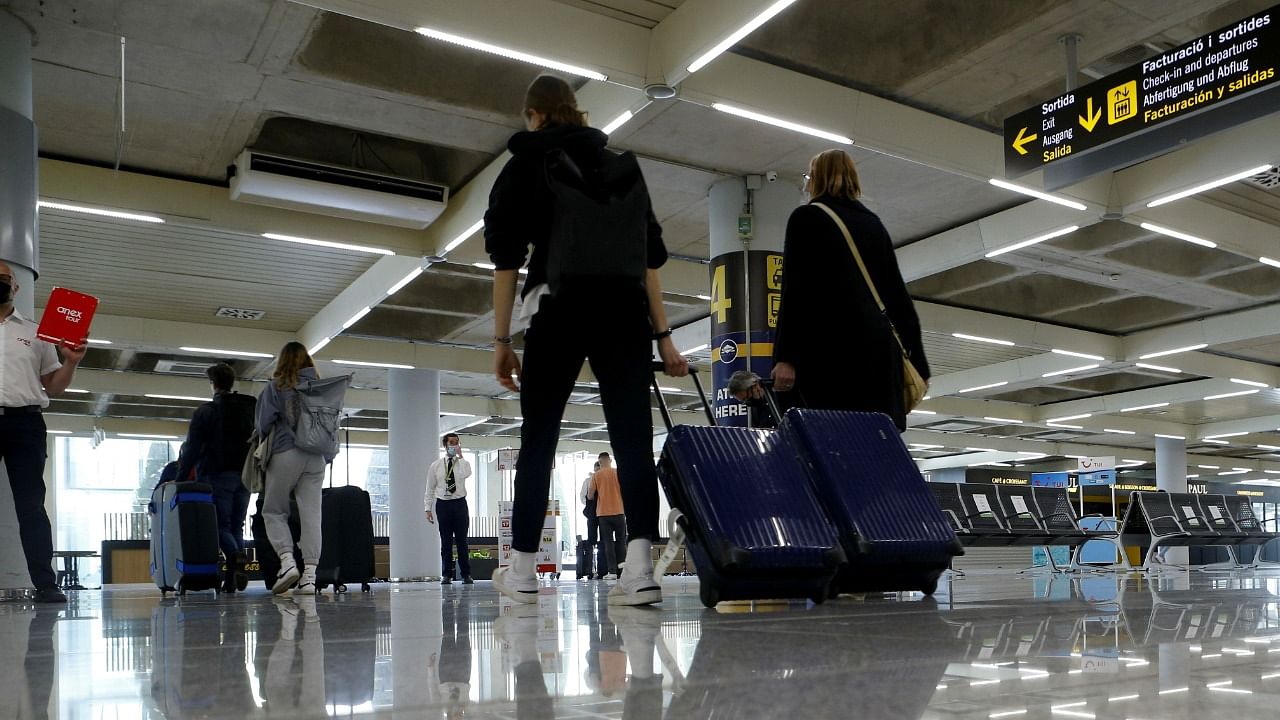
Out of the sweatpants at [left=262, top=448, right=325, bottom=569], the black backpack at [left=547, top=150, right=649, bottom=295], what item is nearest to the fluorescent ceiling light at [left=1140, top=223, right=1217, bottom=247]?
the sweatpants at [left=262, top=448, right=325, bottom=569]

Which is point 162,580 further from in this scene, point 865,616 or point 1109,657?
point 1109,657

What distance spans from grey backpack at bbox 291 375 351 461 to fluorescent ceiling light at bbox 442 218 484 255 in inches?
170

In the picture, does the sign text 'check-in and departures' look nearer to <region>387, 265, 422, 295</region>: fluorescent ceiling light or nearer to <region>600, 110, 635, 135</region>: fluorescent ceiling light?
<region>600, 110, 635, 135</region>: fluorescent ceiling light

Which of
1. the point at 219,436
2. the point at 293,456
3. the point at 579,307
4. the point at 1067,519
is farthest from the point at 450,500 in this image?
the point at 579,307

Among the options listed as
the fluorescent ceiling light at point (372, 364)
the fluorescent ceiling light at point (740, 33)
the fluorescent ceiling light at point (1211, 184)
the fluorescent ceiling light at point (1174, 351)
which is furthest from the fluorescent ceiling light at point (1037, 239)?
the fluorescent ceiling light at point (372, 364)

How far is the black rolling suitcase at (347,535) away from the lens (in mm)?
7426

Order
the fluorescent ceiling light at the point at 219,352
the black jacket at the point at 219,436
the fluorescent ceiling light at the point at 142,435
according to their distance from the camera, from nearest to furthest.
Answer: the black jacket at the point at 219,436 → the fluorescent ceiling light at the point at 219,352 → the fluorescent ceiling light at the point at 142,435

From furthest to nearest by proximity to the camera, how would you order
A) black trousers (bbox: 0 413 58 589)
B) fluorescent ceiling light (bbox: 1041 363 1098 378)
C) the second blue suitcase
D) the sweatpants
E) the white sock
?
fluorescent ceiling light (bbox: 1041 363 1098 378)
the sweatpants
black trousers (bbox: 0 413 58 589)
the white sock
the second blue suitcase

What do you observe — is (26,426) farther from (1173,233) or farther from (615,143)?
(1173,233)

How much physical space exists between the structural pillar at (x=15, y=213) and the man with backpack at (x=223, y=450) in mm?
1511

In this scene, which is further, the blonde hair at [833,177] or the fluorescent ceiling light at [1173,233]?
the fluorescent ceiling light at [1173,233]

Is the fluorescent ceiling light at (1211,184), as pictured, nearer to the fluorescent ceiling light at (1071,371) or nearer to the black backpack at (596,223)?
the black backpack at (596,223)

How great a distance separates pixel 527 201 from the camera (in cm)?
318

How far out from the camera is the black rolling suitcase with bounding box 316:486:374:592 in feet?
24.4
